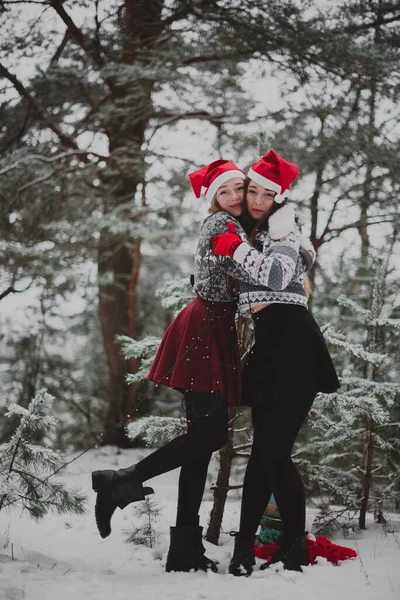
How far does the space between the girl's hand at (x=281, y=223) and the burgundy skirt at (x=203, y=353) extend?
0.43 meters

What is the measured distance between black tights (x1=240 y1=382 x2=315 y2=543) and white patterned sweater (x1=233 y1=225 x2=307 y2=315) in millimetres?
427

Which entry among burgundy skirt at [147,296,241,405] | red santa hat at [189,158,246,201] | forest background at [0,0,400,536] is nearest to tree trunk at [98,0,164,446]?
forest background at [0,0,400,536]

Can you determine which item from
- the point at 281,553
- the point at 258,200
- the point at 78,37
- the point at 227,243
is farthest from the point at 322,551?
the point at 78,37

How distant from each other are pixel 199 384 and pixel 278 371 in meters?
0.37

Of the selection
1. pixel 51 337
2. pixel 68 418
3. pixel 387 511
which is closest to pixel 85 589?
pixel 387 511

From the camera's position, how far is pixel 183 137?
7.94 metres

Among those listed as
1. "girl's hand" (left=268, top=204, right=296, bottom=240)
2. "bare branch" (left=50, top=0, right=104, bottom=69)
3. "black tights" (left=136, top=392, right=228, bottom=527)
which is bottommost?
"black tights" (left=136, top=392, right=228, bottom=527)

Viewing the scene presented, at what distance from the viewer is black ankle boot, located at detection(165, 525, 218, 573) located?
8.12 feet

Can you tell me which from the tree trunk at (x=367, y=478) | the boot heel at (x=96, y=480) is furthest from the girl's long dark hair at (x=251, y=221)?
the tree trunk at (x=367, y=478)

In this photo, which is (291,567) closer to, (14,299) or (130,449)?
(130,449)

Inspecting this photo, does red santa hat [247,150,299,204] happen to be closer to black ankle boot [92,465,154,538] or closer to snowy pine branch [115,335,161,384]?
snowy pine branch [115,335,161,384]

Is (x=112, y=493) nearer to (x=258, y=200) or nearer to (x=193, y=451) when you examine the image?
(x=193, y=451)

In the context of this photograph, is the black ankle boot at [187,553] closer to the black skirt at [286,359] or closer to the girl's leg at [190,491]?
the girl's leg at [190,491]

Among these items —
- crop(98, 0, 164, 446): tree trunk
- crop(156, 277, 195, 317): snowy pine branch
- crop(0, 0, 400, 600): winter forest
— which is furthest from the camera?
crop(98, 0, 164, 446): tree trunk
